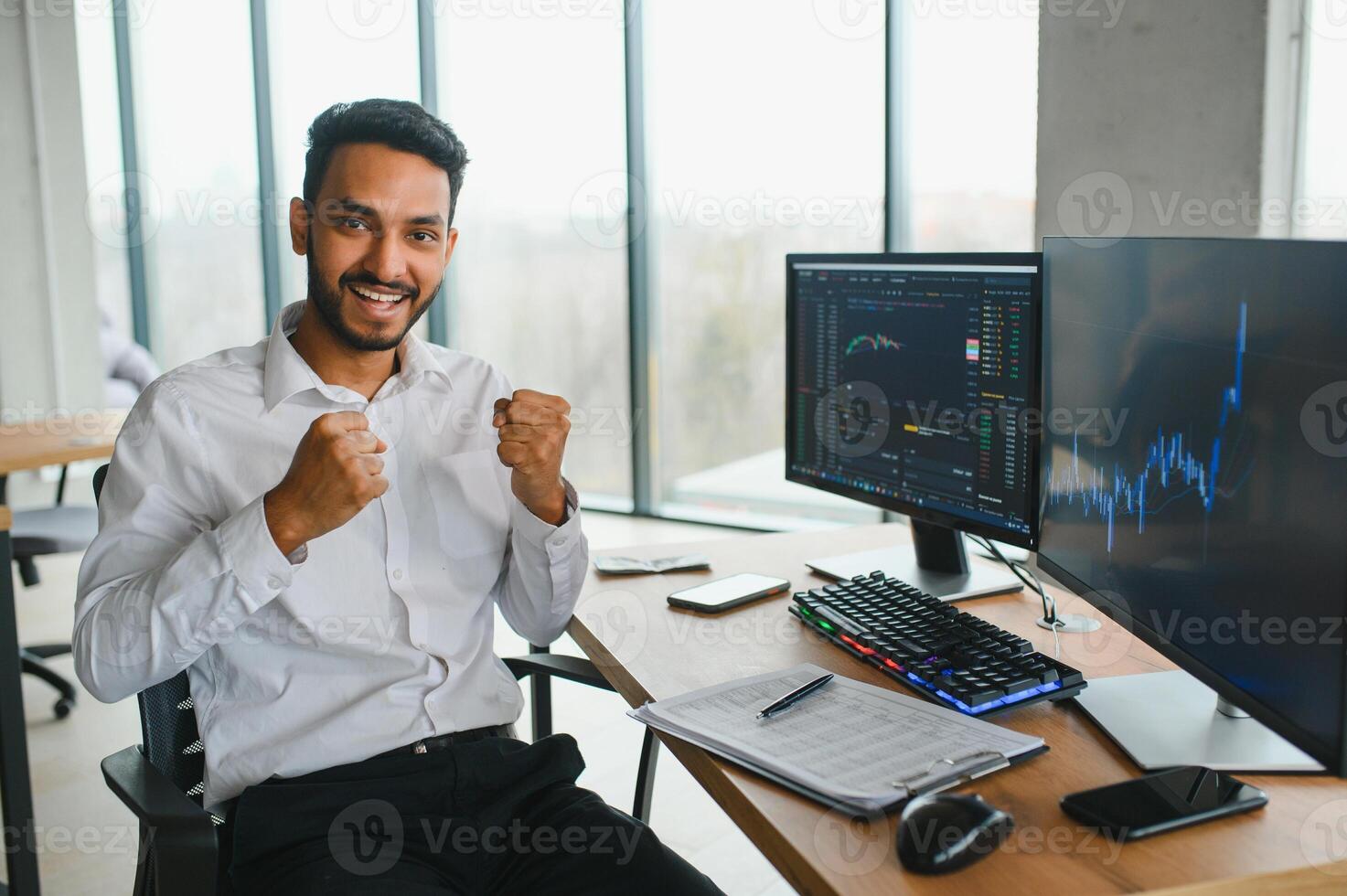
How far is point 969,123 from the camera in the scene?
12.6ft

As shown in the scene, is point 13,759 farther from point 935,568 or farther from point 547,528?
point 935,568

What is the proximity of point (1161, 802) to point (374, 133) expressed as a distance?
129 cm

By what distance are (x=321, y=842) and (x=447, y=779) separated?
0.17 meters

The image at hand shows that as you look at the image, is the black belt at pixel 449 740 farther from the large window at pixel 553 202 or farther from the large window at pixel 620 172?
the large window at pixel 553 202

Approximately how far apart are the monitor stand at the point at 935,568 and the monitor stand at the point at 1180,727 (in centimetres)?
43

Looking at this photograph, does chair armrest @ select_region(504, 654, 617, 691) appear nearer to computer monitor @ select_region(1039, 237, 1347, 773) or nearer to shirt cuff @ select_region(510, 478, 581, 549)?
shirt cuff @ select_region(510, 478, 581, 549)

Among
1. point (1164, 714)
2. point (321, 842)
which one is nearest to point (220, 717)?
point (321, 842)

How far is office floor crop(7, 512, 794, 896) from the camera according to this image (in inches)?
97.6

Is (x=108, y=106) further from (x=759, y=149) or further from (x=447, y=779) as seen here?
(x=447, y=779)

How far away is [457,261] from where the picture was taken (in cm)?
568

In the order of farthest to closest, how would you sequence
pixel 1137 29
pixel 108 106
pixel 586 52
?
pixel 108 106
pixel 586 52
pixel 1137 29

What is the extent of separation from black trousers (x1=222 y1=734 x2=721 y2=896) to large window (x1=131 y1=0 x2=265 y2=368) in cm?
519

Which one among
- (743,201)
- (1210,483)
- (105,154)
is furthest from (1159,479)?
(105,154)

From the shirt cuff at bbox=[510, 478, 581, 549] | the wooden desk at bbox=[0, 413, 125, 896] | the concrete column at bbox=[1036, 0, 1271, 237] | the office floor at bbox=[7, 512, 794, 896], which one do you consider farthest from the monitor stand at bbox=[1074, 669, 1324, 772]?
the wooden desk at bbox=[0, 413, 125, 896]
